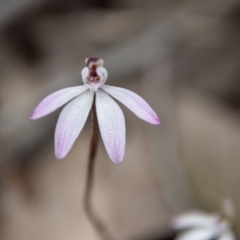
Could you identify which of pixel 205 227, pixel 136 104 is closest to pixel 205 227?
pixel 205 227

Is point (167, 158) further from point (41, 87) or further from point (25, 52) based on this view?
point (25, 52)

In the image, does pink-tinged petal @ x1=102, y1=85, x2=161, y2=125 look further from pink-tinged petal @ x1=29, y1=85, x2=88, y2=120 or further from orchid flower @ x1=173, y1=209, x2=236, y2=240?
orchid flower @ x1=173, y1=209, x2=236, y2=240

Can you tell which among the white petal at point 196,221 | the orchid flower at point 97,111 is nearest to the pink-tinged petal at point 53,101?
the orchid flower at point 97,111

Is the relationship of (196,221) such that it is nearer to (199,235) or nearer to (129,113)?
(199,235)

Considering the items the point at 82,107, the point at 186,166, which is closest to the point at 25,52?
the point at 186,166

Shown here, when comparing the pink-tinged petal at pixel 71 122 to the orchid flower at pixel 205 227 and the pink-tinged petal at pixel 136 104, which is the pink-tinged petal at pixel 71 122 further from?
the orchid flower at pixel 205 227

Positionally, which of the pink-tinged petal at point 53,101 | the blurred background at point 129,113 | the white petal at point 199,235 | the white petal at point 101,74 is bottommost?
the white petal at point 199,235
